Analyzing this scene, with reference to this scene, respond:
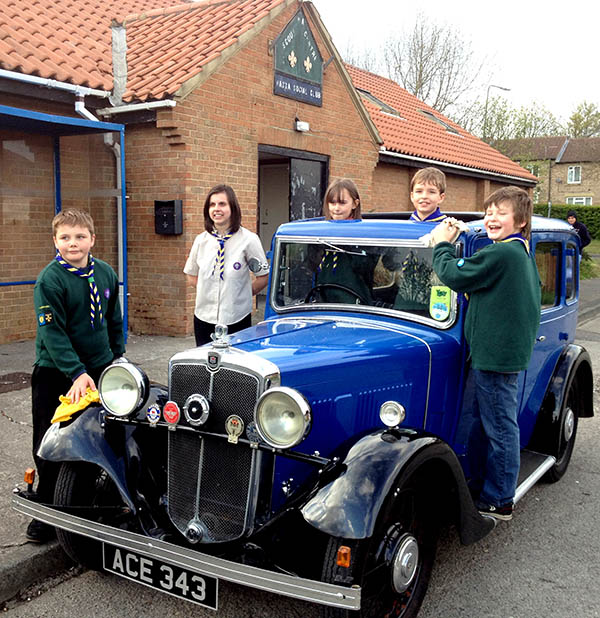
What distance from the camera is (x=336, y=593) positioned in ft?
7.22

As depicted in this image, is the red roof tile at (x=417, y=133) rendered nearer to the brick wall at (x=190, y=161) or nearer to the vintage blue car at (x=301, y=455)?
the brick wall at (x=190, y=161)

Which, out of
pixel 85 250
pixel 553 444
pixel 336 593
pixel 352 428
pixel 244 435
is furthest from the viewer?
pixel 553 444

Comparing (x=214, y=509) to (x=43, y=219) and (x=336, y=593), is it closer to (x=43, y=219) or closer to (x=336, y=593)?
(x=336, y=593)

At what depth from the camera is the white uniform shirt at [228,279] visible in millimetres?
4348

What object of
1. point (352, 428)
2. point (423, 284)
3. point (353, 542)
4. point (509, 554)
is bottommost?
point (509, 554)

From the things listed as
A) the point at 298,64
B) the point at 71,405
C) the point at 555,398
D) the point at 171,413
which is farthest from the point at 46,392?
the point at 298,64

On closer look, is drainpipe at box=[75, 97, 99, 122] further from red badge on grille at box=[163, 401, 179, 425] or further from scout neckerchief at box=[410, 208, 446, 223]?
red badge on grille at box=[163, 401, 179, 425]

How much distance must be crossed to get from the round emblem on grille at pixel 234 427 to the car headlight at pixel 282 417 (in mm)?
144

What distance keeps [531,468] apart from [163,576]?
239cm

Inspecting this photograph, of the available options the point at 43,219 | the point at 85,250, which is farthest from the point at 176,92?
the point at 85,250

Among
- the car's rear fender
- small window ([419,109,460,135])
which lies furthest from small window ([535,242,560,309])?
small window ([419,109,460,135])

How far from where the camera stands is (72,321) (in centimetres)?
334

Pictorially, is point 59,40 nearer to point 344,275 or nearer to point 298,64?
point 298,64

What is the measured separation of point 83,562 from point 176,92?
637cm
